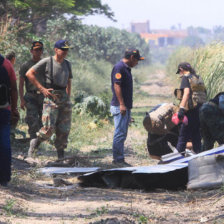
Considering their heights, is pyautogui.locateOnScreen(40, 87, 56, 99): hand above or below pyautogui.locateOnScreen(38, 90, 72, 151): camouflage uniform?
above

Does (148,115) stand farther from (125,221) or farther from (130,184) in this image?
(125,221)

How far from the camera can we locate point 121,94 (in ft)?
26.3

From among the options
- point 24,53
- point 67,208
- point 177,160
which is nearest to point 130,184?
point 177,160

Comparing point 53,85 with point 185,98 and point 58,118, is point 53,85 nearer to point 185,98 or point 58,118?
point 58,118

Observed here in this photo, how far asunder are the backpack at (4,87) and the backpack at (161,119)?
8.89 feet

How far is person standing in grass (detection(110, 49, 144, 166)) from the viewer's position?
7992mm

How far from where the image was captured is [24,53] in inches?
576

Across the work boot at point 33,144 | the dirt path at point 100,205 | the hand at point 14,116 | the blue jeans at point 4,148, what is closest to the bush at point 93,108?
the work boot at point 33,144

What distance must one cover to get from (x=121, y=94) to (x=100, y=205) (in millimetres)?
2803

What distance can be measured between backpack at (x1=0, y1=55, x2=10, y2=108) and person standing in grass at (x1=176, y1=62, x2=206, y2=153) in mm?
2844

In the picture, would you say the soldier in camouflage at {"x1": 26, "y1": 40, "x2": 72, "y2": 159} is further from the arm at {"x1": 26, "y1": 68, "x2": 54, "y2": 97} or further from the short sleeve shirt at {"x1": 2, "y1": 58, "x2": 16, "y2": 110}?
the short sleeve shirt at {"x1": 2, "y1": 58, "x2": 16, "y2": 110}

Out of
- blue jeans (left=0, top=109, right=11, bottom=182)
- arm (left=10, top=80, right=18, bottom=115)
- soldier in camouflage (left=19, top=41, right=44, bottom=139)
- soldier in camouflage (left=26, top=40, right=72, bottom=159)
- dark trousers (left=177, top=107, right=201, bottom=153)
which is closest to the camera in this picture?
blue jeans (left=0, top=109, right=11, bottom=182)

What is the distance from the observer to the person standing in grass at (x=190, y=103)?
793 cm

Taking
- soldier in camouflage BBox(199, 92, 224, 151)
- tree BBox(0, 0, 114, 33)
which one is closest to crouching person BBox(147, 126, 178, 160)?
soldier in camouflage BBox(199, 92, 224, 151)
